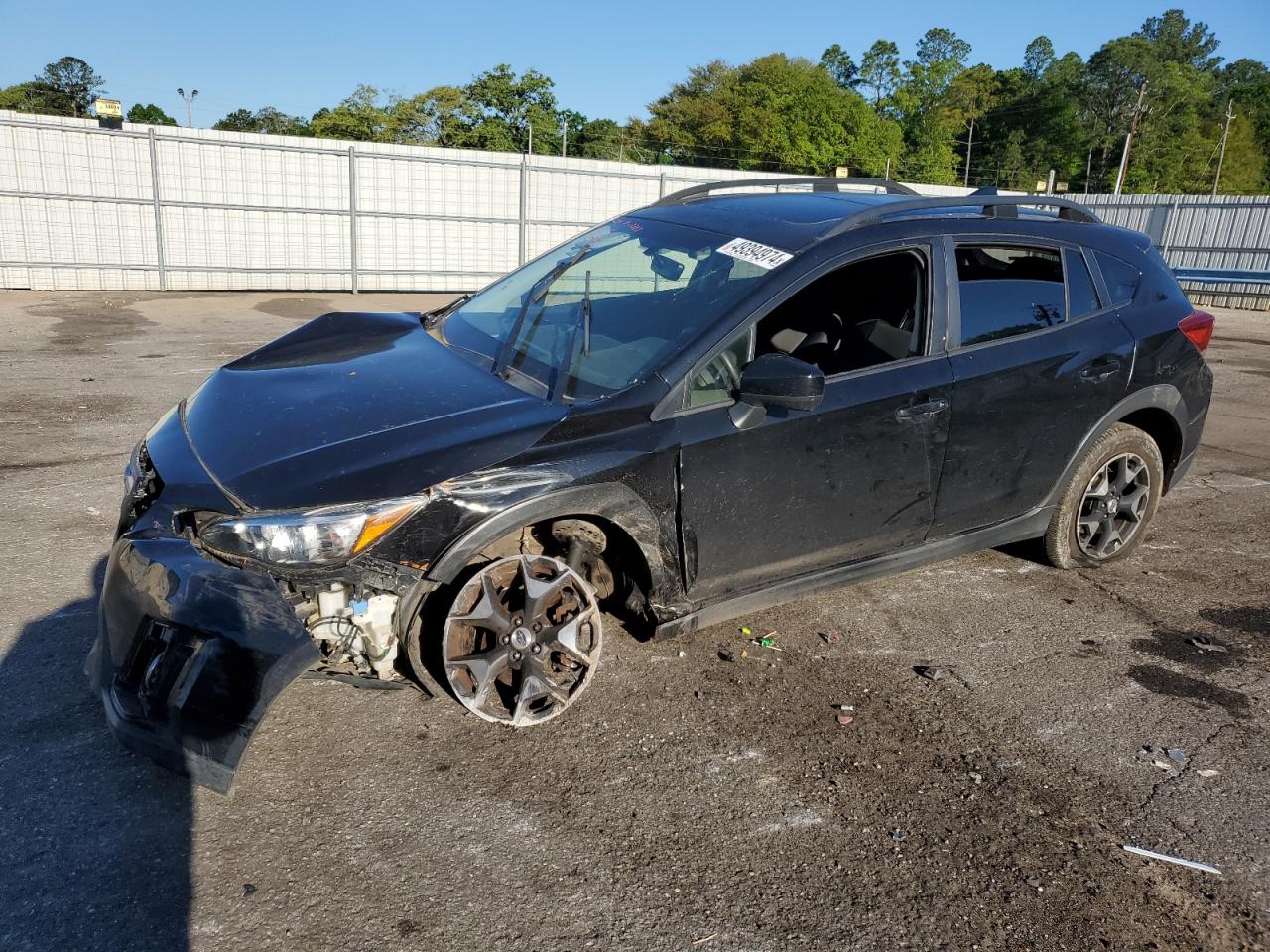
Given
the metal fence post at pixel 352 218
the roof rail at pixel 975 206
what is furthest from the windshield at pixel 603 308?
the metal fence post at pixel 352 218

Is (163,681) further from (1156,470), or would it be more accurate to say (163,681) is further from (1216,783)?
(1156,470)

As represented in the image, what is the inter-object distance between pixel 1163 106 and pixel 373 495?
103 metres

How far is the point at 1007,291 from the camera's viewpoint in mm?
4145

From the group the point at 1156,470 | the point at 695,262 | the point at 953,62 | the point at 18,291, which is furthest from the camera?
the point at 953,62

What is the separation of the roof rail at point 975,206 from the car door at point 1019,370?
18 cm

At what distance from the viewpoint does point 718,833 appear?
2799mm

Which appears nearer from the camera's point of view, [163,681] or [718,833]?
Answer: [163,681]

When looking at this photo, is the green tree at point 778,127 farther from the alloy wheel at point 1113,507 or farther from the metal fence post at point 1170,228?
the alloy wheel at point 1113,507

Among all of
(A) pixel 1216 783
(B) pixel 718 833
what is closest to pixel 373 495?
(B) pixel 718 833

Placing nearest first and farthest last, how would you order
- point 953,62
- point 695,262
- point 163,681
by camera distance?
point 163,681
point 695,262
point 953,62

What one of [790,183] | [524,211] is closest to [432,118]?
[524,211]

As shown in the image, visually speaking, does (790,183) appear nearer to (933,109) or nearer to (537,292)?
(537,292)

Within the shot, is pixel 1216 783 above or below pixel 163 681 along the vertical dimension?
below

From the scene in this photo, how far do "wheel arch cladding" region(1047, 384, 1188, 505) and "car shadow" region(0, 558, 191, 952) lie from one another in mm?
3914
